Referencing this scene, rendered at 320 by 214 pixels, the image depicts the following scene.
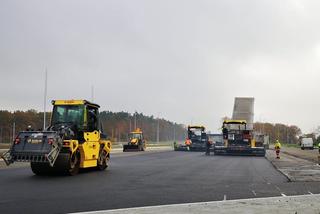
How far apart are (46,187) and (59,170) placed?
387 centimetres

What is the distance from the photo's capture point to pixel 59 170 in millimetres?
17469

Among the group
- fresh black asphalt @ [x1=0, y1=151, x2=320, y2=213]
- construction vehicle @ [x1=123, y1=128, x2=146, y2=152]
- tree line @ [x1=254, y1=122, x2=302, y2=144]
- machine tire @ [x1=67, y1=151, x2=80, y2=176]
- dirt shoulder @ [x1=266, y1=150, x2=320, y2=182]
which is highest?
tree line @ [x1=254, y1=122, x2=302, y2=144]

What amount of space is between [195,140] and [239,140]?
14231 millimetres

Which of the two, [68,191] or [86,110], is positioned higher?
[86,110]

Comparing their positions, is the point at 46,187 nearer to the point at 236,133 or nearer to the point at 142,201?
the point at 142,201

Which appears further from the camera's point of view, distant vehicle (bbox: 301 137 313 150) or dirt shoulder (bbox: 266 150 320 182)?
distant vehicle (bbox: 301 137 313 150)

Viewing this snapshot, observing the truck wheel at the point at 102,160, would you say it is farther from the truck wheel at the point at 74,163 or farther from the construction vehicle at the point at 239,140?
the construction vehicle at the point at 239,140

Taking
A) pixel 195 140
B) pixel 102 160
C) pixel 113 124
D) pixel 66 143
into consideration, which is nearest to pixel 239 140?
pixel 195 140

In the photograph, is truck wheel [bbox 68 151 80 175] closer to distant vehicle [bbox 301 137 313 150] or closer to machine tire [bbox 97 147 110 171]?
machine tire [bbox 97 147 110 171]

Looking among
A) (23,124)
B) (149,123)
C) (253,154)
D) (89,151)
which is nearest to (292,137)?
(149,123)

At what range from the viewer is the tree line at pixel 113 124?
9994cm

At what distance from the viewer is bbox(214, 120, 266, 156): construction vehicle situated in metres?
40.3

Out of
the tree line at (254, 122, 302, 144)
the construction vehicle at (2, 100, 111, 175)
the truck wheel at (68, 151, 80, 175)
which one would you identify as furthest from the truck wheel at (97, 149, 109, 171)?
the tree line at (254, 122, 302, 144)


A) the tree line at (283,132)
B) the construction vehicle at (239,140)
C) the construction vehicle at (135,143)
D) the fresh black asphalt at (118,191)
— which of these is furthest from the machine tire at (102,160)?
the tree line at (283,132)
